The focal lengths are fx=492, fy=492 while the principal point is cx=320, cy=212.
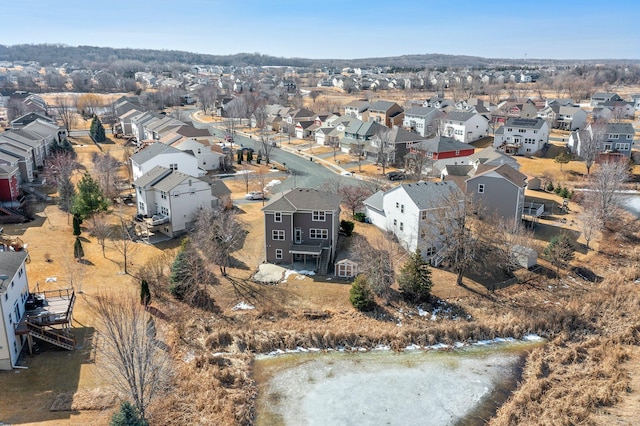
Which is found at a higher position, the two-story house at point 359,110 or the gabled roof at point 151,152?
the two-story house at point 359,110

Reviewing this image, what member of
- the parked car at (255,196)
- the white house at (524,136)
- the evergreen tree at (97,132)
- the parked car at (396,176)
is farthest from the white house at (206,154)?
the white house at (524,136)

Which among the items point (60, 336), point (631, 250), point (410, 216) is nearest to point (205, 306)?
point (60, 336)

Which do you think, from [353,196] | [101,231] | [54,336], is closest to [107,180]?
[101,231]

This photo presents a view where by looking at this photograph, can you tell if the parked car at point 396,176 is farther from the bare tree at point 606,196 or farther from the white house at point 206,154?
the white house at point 206,154

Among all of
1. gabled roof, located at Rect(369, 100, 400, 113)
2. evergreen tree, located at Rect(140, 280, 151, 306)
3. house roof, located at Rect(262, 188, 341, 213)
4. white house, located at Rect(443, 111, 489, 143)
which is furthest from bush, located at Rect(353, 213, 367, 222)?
gabled roof, located at Rect(369, 100, 400, 113)

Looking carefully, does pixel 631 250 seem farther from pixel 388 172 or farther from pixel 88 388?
Answer: pixel 88 388

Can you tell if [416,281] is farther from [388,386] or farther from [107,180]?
[107,180]
